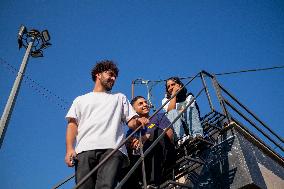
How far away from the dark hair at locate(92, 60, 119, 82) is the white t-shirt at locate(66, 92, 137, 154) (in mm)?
349

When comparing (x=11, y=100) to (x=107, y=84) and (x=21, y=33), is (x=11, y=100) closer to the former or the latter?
(x=21, y=33)

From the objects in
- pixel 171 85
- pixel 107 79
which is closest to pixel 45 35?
pixel 171 85

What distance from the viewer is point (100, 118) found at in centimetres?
321

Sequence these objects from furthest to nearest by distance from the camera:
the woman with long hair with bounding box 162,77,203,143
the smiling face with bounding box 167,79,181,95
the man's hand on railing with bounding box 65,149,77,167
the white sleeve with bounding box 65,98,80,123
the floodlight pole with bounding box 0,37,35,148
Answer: the floodlight pole with bounding box 0,37,35,148
the smiling face with bounding box 167,79,181,95
the woman with long hair with bounding box 162,77,203,143
the white sleeve with bounding box 65,98,80,123
the man's hand on railing with bounding box 65,149,77,167

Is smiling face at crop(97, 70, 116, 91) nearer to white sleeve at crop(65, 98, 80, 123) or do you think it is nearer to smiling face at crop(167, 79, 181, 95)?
white sleeve at crop(65, 98, 80, 123)

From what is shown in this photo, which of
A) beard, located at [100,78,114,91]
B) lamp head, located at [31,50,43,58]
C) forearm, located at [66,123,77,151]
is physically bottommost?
forearm, located at [66,123,77,151]

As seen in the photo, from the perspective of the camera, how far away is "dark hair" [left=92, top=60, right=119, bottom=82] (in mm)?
3755

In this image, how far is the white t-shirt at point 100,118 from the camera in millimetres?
3004

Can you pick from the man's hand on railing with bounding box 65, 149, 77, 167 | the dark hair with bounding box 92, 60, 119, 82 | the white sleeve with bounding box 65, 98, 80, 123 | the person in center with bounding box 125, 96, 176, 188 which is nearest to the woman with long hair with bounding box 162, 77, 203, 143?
the person in center with bounding box 125, 96, 176, 188

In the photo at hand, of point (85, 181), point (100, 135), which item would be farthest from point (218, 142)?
→ point (85, 181)

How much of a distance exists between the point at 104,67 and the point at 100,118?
33.3 inches

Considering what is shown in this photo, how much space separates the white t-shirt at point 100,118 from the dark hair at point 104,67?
1.15 ft

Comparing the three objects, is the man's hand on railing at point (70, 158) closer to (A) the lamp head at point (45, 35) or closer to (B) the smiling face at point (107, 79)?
(B) the smiling face at point (107, 79)

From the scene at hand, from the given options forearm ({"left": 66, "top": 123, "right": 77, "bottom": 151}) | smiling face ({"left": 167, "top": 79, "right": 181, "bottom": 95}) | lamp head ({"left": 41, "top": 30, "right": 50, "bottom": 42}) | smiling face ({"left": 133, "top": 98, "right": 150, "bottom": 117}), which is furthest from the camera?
lamp head ({"left": 41, "top": 30, "right": 50, "bottom": 42})
